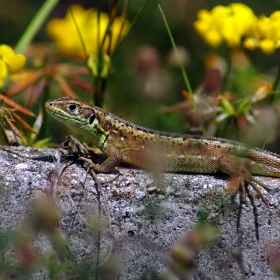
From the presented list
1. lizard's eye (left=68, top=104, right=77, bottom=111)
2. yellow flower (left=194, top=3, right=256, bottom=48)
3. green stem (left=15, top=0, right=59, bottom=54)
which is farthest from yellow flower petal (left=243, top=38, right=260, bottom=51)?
green stem (left=15, top=0, right=59, bottom=54)

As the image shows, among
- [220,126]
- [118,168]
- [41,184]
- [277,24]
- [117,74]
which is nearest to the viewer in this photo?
[41,184]

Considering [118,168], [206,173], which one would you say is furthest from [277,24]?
[118,168]

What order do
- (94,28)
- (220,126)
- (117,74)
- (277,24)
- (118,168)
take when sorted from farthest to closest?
(117,74)
(94,28)
(220,126)
(277,24)
(118,168)

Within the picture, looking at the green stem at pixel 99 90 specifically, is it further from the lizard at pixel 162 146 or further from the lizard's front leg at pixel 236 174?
the lizard's front leg at pixel 236 174

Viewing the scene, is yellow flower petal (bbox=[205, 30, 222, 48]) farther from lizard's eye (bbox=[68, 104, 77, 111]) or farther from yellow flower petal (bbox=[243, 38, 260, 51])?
lizard's eye (bbox=[68, 104, 77, 111])

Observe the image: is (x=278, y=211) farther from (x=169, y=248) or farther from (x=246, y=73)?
(x=246, y=73)

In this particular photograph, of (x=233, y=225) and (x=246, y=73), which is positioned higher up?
(x=246, y=73)

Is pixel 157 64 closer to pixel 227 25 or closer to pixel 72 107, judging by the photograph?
pixel 227 25

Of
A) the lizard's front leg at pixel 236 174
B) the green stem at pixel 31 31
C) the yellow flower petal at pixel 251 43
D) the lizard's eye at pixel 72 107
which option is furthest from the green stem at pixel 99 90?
the lizard's front leg at pixel 236 174
